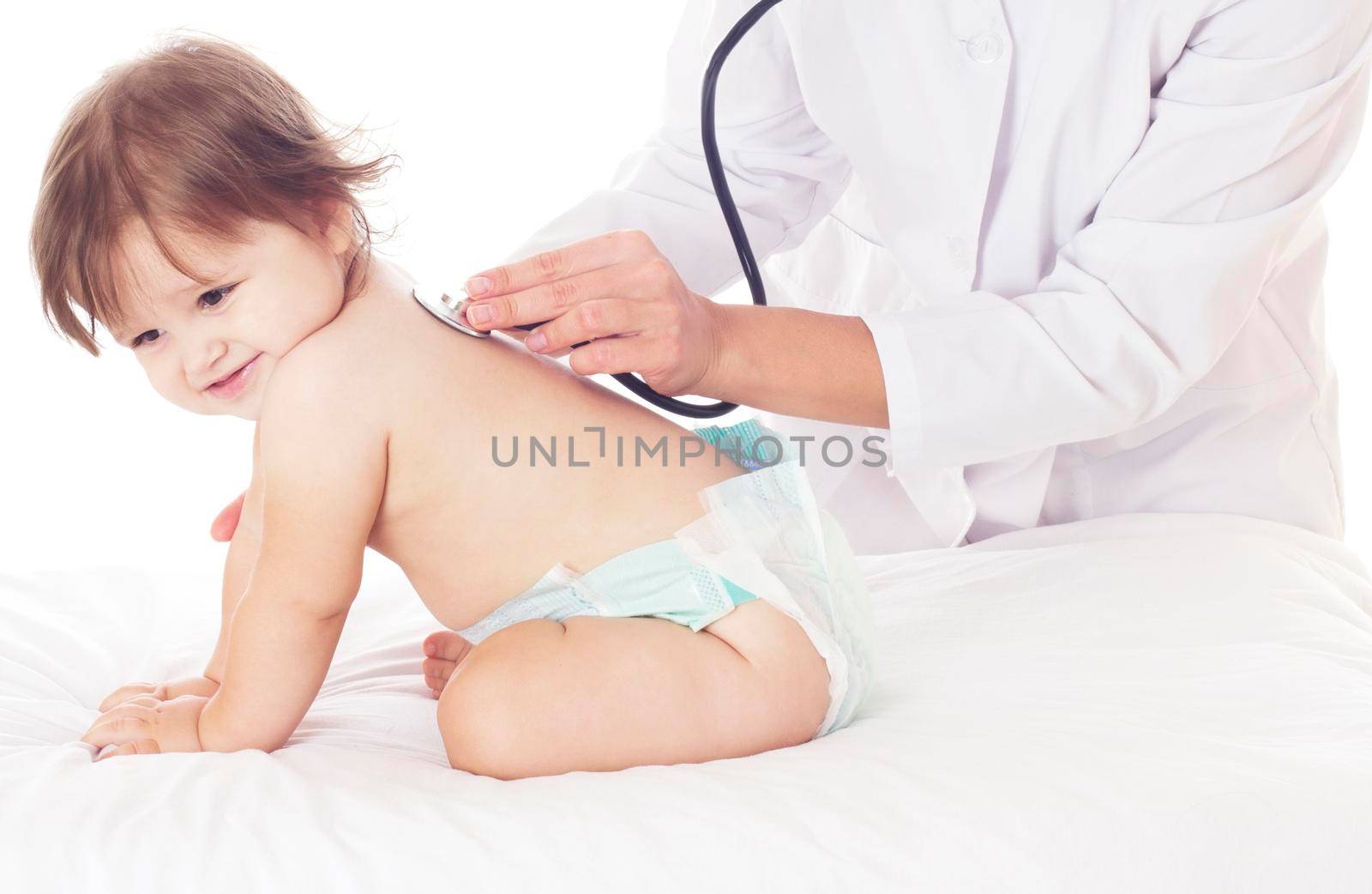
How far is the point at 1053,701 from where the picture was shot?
1.05m

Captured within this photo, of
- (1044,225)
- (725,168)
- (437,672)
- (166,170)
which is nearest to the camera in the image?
(166,170)

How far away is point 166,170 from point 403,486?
1.01 feet

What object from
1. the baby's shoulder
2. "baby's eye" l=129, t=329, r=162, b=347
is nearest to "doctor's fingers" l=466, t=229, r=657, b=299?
the baby's shoulder

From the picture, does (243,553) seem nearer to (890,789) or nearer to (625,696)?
(625,696)

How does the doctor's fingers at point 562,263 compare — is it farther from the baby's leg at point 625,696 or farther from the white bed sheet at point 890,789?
the white bed sheet at point 890,789

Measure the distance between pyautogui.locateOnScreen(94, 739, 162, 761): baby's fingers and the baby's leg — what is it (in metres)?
0.23

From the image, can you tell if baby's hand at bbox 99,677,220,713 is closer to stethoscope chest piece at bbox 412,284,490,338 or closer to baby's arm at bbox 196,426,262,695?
baby's arm at bbox 196,426,262,695

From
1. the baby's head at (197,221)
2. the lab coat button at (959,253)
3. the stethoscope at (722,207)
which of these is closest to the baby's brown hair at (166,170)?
the baby's head at (197,221)

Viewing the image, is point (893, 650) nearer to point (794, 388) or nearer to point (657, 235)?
point (794, 388)

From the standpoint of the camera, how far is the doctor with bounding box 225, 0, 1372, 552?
3.78ft

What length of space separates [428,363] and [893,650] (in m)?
0.51

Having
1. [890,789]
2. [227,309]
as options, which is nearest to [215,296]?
[227,309]

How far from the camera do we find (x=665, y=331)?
1065mm

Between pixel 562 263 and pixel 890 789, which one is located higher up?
pixel 562 263
